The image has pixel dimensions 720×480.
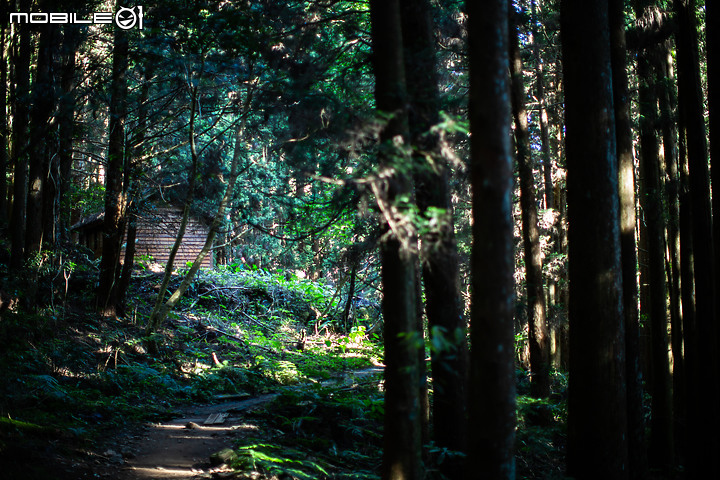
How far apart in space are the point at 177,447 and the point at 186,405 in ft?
12.6

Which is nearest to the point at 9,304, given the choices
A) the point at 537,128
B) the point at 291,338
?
the point at 291,338

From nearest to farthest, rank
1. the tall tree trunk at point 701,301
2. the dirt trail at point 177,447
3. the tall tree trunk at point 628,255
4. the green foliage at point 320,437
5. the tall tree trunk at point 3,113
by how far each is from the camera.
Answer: the dirt trail at point 177,447
the green foliage at point 320,437
the tall tree trunk at point 628,255
the tall tree trunk at point 701,301
the tall tree trunk at point 3,113

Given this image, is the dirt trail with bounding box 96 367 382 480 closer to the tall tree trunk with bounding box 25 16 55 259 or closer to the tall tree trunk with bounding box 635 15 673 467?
the tall tree trunk with bounding box 25 16 55 259

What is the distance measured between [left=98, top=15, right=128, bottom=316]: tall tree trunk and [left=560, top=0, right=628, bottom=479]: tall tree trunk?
11.7 m

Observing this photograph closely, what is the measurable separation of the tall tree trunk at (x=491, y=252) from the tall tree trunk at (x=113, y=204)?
1210cm

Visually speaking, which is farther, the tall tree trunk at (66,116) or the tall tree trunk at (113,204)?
the tall tree trunk at (113,204)

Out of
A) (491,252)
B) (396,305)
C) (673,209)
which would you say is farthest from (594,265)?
(673,209)

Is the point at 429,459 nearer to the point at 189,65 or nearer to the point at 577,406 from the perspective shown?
the point at 577,406

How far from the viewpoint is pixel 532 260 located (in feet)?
38.1

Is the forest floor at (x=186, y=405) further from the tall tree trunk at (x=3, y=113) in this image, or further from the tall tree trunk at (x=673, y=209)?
the tall tree trunk at (x=3, y=113)

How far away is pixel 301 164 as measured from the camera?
420 inches

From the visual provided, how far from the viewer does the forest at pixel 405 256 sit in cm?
479

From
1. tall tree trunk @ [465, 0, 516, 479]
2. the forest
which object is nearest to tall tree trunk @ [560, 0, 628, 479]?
the forest

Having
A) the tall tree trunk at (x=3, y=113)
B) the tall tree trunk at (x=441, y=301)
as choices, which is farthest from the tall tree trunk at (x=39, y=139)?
the tall tree trunk at (x=441, y=301)
